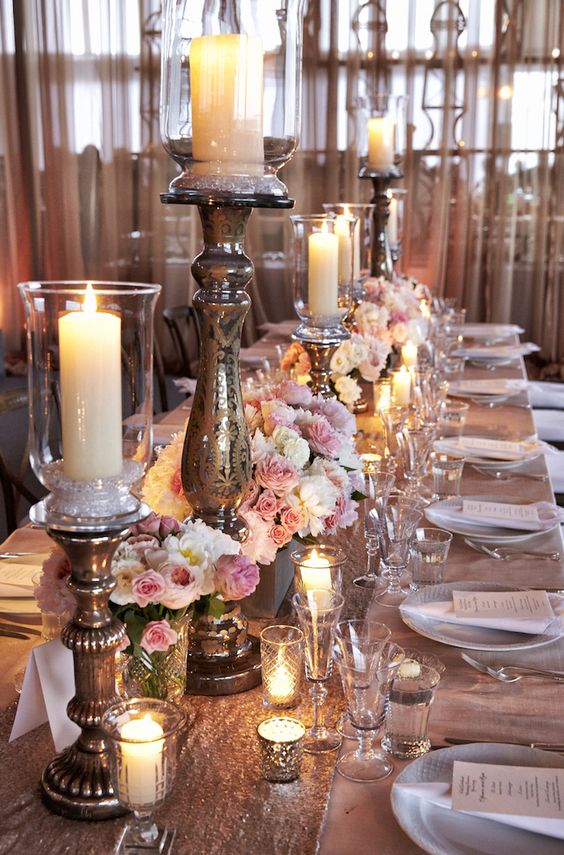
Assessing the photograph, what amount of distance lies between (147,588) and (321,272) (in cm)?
128

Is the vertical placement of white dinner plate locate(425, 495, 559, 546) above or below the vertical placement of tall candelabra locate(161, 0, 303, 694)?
below

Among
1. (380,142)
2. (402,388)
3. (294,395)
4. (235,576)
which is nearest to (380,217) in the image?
(380,142)

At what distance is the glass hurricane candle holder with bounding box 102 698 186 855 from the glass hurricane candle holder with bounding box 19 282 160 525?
7.5 inches

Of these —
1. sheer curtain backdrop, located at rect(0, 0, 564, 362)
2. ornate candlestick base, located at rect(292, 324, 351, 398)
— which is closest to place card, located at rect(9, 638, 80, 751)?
ornate candlestick base, located at rect(292, 324, 351, 398)

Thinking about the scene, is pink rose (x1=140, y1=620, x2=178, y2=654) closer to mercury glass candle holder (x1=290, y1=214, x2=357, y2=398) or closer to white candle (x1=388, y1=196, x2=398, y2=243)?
mercury glass candle holder (x1=290, y1=214, x2=357, y2=398)

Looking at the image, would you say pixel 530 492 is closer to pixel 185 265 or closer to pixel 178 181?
pixel 178 181

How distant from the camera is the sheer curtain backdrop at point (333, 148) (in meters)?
6.41

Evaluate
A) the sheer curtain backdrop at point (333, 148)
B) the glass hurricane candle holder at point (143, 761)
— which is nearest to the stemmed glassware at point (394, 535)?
the glass hurricane candle holder at point (143, 761)

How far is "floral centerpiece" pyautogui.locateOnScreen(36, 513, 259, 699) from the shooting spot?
1076 mm

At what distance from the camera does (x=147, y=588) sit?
1.07m

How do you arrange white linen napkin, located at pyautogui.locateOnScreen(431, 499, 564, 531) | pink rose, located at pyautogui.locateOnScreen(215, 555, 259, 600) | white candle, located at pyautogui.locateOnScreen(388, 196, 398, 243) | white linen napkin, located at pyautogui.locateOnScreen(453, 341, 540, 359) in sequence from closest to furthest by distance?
pink rose, located at pyautogui.locateOnScreen(215, 555, 259, 600)
white linen napkin, located at pyautogui.locateOnScreen(431, 499, 564, 531)
white linen napkin, located at pyautogui.locateOnScreen(453, 341, 540, 359)
white candle, located at pyautogui.locateOnScreen(388, 196, 398, 243)

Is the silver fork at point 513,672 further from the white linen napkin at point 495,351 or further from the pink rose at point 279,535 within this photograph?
the white linen napkin at point 495,351

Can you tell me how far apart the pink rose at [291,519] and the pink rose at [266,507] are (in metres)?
0.02

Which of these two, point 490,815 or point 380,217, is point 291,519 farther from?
point 380,217
